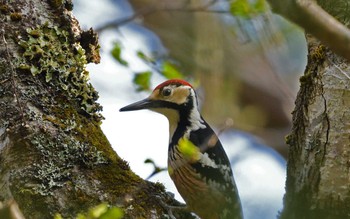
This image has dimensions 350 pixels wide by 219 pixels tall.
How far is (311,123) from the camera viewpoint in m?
2.74

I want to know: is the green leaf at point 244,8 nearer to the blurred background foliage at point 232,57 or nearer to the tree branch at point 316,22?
the blurred background foliage at point 232,57

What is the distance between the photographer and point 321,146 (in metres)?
2.68

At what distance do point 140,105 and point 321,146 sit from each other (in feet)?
4.83

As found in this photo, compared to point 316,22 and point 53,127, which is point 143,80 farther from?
point 316,22

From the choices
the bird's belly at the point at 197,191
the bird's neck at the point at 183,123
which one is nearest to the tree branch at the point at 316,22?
the bird's belly at the point at 197,191

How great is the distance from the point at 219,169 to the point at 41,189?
1253 millimetres

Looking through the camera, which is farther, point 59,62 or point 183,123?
point 183,123

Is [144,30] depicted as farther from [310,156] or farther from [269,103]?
[310,156]

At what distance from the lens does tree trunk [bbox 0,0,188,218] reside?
8.95 ft

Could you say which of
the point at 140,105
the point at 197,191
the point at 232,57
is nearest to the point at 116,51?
the point at 140,105

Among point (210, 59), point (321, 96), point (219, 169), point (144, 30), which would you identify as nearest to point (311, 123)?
point (321, 96)

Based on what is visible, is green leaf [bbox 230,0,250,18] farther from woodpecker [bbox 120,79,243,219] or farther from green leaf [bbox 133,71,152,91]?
woodpecker [bbox 120,79,243,219]

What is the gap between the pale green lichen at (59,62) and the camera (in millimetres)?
3139

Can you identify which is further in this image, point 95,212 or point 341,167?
point 341,167
